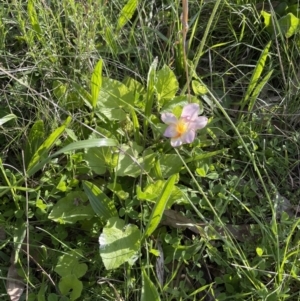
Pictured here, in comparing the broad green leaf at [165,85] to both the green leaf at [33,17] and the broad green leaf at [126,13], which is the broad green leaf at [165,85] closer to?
the broad green leaf at [126,13]

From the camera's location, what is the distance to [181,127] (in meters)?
1.39

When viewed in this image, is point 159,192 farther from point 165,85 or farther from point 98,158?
point 165,85

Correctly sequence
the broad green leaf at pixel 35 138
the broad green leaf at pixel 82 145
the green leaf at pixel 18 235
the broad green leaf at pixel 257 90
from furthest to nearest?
the broad green leaf at pixel 257 90
the broad green leaf at pixel 35 138
the green leaf at pixel 18 235
the broad green leaf at pixel 82 145

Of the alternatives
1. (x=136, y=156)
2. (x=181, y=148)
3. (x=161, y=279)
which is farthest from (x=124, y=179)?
(x=161, y=279)

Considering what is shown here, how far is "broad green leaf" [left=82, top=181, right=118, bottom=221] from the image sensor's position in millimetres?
1363

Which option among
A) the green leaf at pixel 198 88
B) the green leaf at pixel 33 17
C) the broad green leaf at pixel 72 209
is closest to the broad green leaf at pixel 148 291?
the broad green leaf at pixel 72 209

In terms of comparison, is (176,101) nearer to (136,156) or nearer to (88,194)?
(136,156)

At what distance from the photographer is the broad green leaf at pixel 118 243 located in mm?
1278

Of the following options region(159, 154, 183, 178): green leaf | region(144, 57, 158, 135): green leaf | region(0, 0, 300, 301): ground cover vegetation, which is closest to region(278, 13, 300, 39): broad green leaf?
region(0, 0, 300, 301): ground cover vegetation

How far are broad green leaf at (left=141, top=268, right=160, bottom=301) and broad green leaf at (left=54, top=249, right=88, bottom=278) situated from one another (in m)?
0.16

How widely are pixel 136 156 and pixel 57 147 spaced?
0.22 meters

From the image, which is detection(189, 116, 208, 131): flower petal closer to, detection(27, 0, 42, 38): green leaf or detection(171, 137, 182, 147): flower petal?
detection(171, 137, 182, 147): flower petal

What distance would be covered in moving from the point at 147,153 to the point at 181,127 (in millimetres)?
123

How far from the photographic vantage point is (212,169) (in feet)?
4.77
